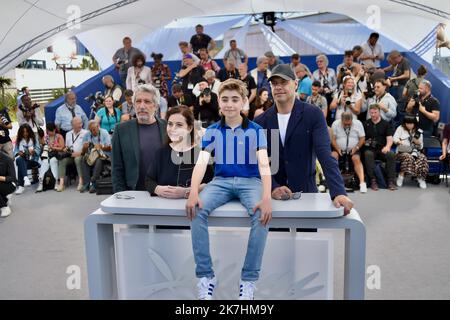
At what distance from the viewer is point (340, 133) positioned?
6.09 m

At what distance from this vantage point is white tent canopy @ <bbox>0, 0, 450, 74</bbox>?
802cm

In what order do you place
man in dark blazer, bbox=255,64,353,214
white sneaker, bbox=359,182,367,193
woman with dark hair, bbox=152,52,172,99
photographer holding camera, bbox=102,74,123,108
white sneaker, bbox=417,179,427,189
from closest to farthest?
man in dark blazer, bbox=255,64,353,214 < white sneaker, bbox=359,182,367,193 < white sneaker, bbox=417,179,427,189 < photographer holding camera, bbox=102,74,123,108 < woman with dark hair, bbox=152,52,172,99

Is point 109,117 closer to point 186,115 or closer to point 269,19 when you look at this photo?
point 186,115

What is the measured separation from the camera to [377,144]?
243 inches

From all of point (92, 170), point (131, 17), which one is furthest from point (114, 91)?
point (131, 17)

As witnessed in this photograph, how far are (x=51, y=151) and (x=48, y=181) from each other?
469 millimetres

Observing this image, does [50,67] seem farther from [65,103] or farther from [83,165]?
[83,165]

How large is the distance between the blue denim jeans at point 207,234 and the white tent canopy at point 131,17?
22.2 feet

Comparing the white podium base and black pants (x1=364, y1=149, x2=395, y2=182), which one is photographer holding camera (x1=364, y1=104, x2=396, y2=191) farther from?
the white podium base

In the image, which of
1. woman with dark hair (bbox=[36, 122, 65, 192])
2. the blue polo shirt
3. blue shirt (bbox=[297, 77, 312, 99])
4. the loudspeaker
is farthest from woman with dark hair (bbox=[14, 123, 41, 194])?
the loudspeaker

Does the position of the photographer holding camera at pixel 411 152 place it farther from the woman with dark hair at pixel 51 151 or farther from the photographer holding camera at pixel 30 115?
the photographer holding camera at pixel 30 115

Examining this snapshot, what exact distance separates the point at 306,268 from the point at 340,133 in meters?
4.25

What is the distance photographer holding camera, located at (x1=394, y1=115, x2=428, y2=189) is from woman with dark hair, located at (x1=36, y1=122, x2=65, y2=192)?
499 cm
